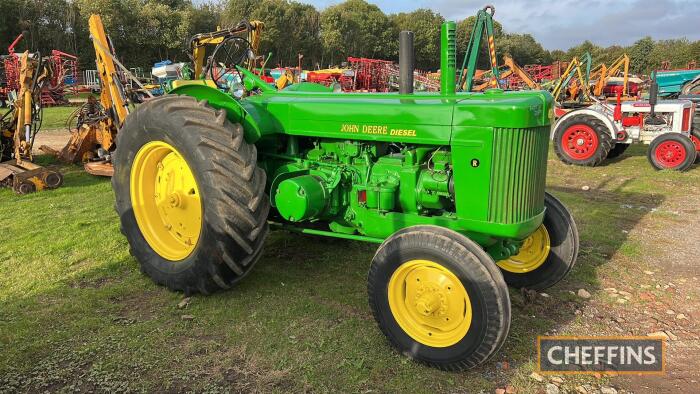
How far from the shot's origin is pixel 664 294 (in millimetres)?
4113

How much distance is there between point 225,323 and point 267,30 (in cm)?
4105

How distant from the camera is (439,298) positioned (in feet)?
9.64

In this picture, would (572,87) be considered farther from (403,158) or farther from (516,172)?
(516,172)

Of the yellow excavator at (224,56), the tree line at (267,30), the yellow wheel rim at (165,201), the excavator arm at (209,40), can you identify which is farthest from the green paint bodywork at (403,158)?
the tree line at (267,30)

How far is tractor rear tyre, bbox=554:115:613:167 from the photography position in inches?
382

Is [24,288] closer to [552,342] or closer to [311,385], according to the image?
[311,385]

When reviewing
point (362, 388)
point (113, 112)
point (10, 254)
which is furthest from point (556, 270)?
point (113, 112)

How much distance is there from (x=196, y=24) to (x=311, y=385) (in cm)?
4371

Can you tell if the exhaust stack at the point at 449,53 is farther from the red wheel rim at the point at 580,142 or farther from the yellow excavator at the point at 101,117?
the red wheel rim at the point at 580,142

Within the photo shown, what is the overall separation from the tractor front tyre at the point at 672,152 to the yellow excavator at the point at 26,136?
9.96 m

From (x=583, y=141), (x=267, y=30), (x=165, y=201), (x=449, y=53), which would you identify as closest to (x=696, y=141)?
(x=583, y=141)

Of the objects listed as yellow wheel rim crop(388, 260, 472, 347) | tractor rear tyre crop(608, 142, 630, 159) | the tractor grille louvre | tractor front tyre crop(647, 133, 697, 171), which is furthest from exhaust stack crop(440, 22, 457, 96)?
tractor rear tyre crop(608, 142, 630, 159)

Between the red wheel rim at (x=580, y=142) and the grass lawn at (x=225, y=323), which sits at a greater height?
the red wheel rim at (x=580, y=142)

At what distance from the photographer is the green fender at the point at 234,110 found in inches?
144
